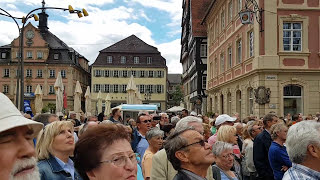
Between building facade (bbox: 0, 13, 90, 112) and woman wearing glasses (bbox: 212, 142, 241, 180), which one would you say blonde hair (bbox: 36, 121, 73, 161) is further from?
building facade (bbox: 0, 13, 90, 112)

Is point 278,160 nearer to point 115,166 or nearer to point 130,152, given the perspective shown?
point 130,152

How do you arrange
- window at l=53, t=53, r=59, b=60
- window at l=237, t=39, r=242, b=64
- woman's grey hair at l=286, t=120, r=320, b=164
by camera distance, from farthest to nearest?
window at l=53, t=53, r=59, b=60
window at l=237, t=39, r=242, b=64
woman's grey hair at l=286, t=120, r=320, b=164

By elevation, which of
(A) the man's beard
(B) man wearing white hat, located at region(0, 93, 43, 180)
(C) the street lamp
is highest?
(C) the street lamp

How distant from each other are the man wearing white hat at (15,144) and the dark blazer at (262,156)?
17.9ft

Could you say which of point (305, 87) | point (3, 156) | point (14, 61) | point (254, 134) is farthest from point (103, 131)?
point (14, 61)

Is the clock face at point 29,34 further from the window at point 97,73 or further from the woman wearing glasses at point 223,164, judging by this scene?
the woman wearing glasses at point 223,164

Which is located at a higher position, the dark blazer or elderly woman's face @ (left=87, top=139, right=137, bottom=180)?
elderly woman's face @ (left=87, top=139, right=137, bottom=180)

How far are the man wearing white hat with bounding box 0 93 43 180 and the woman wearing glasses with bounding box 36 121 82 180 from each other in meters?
1.78

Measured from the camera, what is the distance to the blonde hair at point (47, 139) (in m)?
3.73

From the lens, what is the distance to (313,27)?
19859mm

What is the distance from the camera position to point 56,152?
3.89 meters

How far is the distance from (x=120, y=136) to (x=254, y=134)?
580 centimetres

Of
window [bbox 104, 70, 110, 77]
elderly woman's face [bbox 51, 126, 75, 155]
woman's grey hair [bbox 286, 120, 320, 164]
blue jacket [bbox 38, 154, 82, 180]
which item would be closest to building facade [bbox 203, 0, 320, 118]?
woman's grey hair [bbox 286, 120, 320, 164]

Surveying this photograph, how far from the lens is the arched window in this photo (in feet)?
64.9
